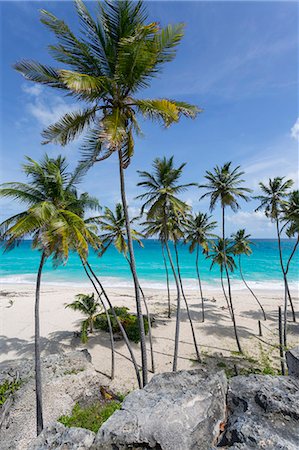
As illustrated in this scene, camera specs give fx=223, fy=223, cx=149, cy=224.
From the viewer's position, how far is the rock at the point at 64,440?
3.38 m

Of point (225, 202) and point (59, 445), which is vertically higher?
point (225, 202)

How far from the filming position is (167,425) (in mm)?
3646

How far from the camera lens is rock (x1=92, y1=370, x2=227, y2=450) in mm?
3455

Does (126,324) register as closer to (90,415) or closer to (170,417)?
(90,415)

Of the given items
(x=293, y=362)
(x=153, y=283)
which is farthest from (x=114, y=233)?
(x=153, y=283)

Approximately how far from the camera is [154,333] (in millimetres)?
18125

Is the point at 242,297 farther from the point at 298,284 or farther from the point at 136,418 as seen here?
the point at 136,418

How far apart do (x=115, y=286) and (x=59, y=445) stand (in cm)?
3694

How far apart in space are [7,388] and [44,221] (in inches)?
298

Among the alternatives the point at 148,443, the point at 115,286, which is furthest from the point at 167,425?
the point at 115,286

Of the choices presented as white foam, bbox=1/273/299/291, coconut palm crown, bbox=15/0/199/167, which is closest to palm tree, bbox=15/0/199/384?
coconut palm crown, bbox=15/0/199/167

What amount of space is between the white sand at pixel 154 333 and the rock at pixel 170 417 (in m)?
8.86

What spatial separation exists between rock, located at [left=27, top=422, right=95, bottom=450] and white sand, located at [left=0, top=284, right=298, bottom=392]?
30.1ft

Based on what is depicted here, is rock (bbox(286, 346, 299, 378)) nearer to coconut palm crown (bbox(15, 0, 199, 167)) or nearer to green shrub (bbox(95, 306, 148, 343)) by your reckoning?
coconut palm crown (bbox(15, 0, 199, 167))
